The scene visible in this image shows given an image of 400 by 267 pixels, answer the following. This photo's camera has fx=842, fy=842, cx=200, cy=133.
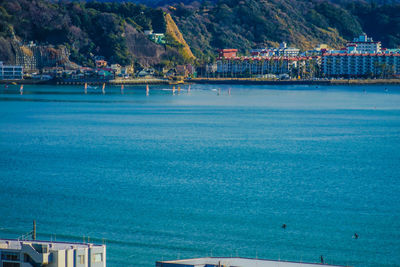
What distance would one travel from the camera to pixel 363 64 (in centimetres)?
6950

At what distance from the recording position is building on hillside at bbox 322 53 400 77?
225 feet

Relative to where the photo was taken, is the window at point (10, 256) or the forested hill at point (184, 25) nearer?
the window at point (10, 256)

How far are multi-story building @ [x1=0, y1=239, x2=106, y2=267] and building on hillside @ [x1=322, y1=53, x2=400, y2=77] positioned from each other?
202 ft

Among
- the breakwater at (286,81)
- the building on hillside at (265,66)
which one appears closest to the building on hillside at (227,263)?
the breakwater at (286,81)

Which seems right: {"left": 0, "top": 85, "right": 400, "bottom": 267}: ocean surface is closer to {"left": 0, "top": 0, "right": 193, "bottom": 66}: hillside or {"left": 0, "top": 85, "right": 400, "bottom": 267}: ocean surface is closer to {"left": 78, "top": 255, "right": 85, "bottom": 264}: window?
{"left": 78, "top": 255, "right": 85, "bottom": 264}: window

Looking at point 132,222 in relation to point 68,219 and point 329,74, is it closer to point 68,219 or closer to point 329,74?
point 68,219

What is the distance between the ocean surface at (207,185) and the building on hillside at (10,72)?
32946 millimetres

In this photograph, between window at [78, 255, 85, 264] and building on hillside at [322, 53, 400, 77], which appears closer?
window at [78, 255, 85, 264]

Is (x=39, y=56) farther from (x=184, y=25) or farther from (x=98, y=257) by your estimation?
(x=98, y=257)

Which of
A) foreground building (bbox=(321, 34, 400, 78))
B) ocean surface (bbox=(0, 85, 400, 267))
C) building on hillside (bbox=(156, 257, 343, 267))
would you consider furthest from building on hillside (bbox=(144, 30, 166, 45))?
building on hillside (bbox=(156, 257, 343, 267))

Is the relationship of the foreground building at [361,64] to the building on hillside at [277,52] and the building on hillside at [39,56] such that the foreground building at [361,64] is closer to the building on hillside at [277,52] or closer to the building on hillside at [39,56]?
the building on hillside at [277,52]

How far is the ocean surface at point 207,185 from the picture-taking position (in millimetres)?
11914

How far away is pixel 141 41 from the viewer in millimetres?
74688

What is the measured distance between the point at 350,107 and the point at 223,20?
54.7 metres
